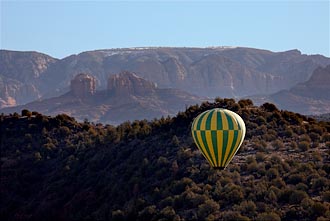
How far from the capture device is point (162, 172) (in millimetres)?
34656

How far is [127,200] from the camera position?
3356 centimetres

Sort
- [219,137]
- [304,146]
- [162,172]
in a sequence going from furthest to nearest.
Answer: [304,146]
[162,172]
[219,137]

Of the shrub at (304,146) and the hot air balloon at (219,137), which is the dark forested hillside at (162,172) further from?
the hot air balloon at (219,137)

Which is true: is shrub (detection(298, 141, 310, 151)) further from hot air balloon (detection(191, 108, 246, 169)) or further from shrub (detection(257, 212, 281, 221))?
shrub (detection(257, 212, 281, 221))

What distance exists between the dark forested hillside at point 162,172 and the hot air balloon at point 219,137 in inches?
26.3

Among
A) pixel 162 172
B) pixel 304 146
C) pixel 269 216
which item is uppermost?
pixel 304 146

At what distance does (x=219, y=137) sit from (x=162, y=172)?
3842 mm

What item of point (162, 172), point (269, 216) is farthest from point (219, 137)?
point (269, 216)

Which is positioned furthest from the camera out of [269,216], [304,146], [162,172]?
[304,146]

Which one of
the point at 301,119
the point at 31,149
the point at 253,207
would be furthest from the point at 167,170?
the point at 31,149

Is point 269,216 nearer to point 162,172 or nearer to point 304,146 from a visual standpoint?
point 162,172

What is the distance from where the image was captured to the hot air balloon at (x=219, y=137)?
32.4 metres

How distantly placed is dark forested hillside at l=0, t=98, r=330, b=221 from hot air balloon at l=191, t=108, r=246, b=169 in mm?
669

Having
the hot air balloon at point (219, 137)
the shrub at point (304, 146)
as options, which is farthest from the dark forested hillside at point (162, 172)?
the hot air balloon at point (219, 137)
